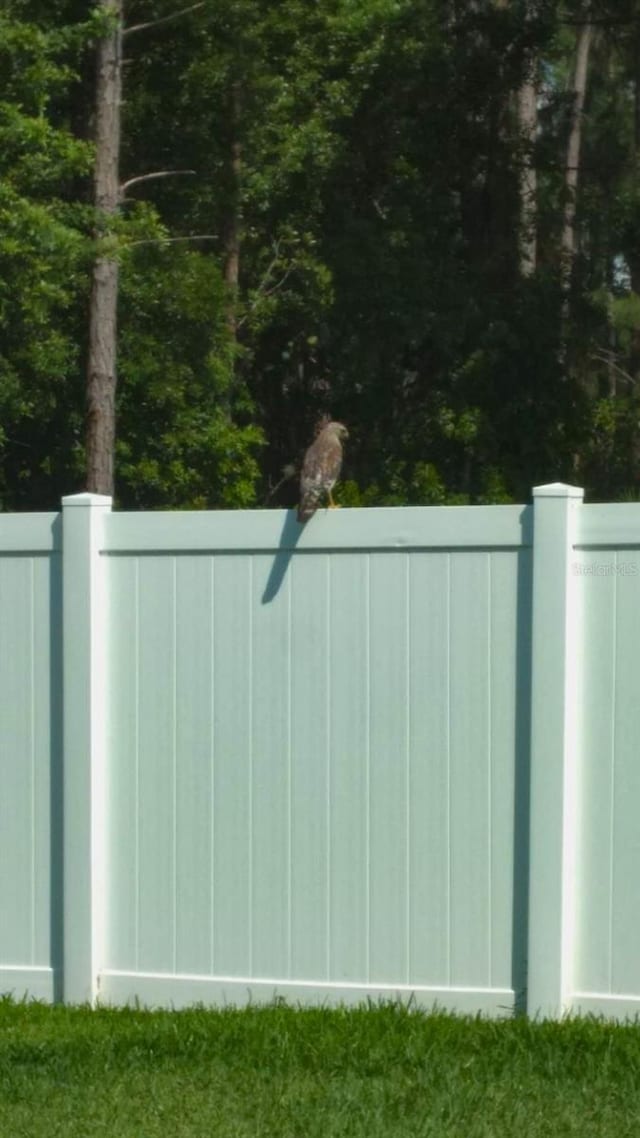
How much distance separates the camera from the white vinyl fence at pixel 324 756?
5605mm

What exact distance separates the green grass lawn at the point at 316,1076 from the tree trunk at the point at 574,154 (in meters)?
19.6

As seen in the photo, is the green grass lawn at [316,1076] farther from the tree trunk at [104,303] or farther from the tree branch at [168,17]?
the tree branch at [168,17]

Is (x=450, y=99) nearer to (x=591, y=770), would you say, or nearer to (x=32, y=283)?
(x=32, y=283)

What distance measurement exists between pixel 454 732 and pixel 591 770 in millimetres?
463

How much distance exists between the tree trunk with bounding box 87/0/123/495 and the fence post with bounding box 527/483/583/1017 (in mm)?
13778

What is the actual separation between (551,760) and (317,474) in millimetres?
1261

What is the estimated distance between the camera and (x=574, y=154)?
100ft

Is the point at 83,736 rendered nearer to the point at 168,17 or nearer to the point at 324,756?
the point at 324,756

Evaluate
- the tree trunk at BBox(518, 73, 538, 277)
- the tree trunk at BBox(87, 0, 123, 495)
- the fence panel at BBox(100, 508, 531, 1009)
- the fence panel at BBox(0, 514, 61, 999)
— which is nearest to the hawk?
the fence panel at BBox(100, 508, 531, 1009)

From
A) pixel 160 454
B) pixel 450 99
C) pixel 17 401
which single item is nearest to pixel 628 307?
pixel 450 99

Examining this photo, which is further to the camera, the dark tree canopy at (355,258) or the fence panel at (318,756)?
the dark tree canopy at (355,258)

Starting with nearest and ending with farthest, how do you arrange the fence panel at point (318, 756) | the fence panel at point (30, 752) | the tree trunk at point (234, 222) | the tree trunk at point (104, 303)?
the fence panel at point (318, 756) → the fence panel at point (30, 752) → the tree trunk at point (104, 303) → the tree trunk at point (234, 222)

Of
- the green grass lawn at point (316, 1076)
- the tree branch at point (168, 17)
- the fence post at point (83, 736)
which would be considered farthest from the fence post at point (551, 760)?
the tree branch at point (168, 17)

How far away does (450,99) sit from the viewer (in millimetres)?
24359
